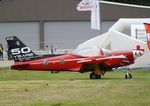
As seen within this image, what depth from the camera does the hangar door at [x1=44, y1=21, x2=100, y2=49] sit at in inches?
2712

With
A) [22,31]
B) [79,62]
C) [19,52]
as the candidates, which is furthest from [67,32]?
[79,62]

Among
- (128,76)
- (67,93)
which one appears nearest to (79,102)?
(67,93)

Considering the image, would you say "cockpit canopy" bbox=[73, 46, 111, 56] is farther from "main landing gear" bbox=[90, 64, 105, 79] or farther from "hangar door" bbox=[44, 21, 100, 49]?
"hangar door" bbox=[44, 21, 100, 49]

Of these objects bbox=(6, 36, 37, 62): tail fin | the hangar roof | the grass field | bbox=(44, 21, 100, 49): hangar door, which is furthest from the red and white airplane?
A: bbox=(44, 21, 100, 49): hangar door

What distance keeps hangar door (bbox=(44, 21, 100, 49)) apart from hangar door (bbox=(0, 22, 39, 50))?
51.7 inches

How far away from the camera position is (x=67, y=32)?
69.0m

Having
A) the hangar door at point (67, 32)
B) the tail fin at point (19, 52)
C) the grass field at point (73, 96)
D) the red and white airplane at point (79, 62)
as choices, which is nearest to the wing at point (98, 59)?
the red and white airplane at point (79, 62)

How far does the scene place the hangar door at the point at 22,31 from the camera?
69.3 m

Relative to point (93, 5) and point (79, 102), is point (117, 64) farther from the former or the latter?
point (93, 5)

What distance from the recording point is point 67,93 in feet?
56.5

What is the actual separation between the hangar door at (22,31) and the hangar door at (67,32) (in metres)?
1.31

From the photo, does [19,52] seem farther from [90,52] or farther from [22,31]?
[22,31]

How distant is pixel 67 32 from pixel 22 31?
17.5ft

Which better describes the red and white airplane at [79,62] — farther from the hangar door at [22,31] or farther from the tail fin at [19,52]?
the hangar door at [22,31]
